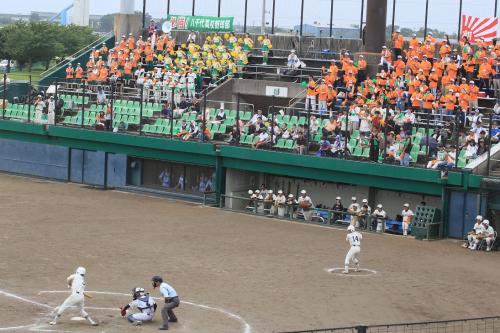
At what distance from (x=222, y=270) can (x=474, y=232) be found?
8334mm

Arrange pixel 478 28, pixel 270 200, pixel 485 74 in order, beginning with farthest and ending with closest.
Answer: pixel 478 28, pixel 485 74, pixel 270 200

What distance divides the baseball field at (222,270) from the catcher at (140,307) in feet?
0.61

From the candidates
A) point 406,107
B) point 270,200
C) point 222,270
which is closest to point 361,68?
point 406,107

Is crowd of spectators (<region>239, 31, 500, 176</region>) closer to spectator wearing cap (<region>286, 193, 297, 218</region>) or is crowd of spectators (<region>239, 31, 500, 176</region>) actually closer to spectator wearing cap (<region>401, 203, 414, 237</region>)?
spectator wearing cap (<region>401, 203, 414, 237</region>)

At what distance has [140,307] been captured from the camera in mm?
19734

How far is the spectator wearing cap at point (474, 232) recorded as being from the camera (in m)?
29.5

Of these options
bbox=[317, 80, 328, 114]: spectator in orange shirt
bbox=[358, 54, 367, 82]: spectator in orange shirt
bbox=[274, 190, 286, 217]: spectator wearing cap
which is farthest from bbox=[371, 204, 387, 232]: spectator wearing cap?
bbox=[358, 54, 367, 82]: spectator in orange shirt

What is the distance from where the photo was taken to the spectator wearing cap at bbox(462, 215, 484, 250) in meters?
29.5

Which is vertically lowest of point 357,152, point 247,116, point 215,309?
point 215,309

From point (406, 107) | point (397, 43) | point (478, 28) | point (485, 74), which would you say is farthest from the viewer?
point (478, 28)

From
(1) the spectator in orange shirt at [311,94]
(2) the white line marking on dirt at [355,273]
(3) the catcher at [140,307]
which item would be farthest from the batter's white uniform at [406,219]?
(3) the catcher at [140,307]

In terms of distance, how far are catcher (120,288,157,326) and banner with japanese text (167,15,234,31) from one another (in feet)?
93.3

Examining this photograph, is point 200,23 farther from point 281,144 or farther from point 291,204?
point 291,204

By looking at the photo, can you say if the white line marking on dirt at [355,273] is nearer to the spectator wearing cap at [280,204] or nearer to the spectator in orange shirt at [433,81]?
the spectator wearing cap at [280,204]
